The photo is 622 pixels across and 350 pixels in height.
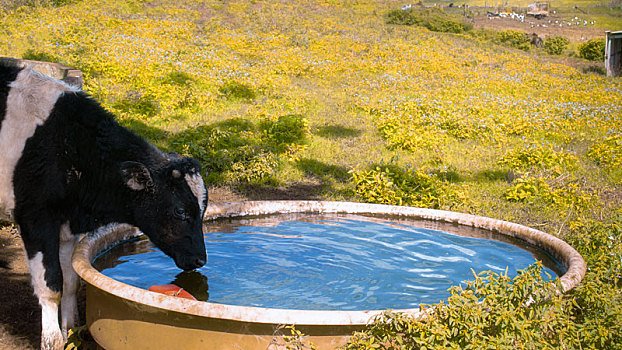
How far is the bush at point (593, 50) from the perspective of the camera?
112 feet

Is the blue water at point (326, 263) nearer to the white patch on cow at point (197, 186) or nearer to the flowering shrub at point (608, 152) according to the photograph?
the white patch on cow at point (197, 186)

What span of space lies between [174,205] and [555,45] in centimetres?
3693

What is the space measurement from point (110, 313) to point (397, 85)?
16.3m

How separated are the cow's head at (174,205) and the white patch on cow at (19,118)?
2.47 ft

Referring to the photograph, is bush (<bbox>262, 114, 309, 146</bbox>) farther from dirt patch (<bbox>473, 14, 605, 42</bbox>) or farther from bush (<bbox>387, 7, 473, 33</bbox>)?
dirt patch (<bbox>473, 14, 605, 42</bbox>)

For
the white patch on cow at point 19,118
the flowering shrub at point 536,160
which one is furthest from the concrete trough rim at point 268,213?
the flowering shrub at point 536,160

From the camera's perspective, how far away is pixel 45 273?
411 cm

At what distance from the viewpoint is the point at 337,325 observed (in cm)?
321

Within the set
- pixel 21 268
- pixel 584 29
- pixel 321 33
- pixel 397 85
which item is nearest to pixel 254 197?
pixel 21 268

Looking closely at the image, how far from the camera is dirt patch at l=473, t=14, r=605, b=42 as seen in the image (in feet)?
143

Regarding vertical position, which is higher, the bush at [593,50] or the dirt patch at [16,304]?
the dirt patch at [16,304]

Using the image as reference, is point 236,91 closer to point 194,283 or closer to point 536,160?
point 536,160

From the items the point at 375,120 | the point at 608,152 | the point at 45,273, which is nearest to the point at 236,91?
the point at 375,120

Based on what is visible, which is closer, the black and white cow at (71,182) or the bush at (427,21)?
the black and white cow at (71,182)
